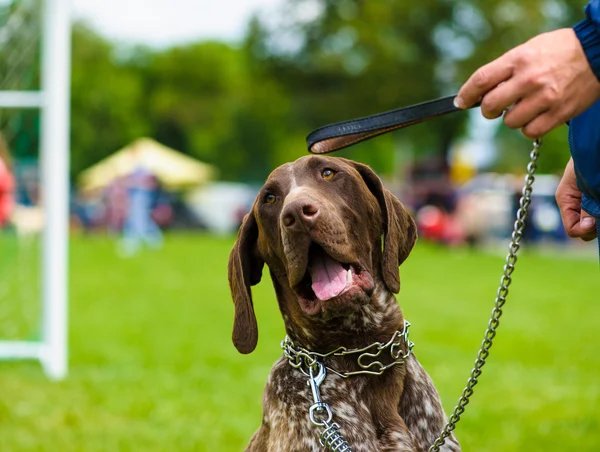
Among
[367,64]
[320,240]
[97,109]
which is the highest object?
[97,109]

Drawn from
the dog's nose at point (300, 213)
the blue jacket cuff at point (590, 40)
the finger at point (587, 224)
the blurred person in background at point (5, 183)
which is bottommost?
the finger at point (587, 224)

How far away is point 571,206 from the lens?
2.96 meters

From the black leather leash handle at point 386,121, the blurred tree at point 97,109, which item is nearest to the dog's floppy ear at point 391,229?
the black leather leash handle at point 386,121

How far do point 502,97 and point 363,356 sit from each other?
1.46m

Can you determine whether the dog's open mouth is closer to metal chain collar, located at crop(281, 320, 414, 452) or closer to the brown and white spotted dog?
the brown and white spotted dog

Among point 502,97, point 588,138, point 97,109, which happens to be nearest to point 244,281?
point 588,138

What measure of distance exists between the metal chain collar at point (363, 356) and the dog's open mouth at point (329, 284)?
18 centimetres

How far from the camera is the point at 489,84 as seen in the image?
6.89 feet

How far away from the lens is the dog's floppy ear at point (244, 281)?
3.42 meters

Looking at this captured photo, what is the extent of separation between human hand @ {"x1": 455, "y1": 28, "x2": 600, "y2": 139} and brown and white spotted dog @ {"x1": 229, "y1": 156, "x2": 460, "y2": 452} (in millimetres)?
1138

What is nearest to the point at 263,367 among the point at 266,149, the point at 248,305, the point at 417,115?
the point at 248,305

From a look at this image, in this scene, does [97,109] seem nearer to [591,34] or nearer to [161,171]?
[161,171]

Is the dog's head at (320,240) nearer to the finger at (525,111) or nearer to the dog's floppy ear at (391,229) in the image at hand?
the dog's floppy ear at (391,229)

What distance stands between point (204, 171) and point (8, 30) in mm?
48061
